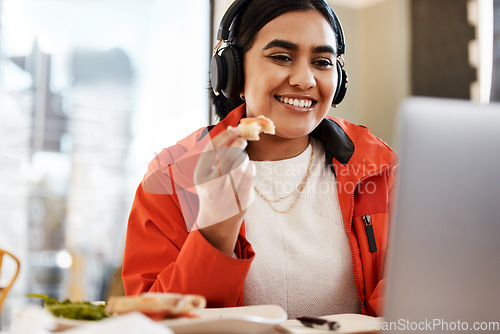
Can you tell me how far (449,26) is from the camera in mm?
2793

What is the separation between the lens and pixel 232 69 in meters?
1.30

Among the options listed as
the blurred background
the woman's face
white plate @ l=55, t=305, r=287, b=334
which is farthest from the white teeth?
the blurred background

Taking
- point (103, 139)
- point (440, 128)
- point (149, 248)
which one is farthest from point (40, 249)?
point (440, 128)

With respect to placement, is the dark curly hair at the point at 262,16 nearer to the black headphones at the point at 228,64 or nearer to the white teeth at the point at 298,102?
the black headphones at the point at 228,64

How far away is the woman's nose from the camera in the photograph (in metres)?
1.25

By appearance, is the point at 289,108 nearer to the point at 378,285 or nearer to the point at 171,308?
the point at 378,285

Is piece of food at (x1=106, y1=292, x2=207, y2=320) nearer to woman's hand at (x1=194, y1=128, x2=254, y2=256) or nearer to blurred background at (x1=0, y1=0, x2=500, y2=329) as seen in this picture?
woman's hand at (x1=194, y1=128, x2=254, y2=256)

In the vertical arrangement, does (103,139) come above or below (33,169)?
above

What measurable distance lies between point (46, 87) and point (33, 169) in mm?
524

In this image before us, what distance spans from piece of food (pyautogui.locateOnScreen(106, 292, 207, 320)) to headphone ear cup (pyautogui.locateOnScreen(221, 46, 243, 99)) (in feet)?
2.57

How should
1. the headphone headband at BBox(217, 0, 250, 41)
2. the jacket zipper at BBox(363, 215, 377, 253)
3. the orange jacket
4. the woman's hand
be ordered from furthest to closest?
the headphone headband at BBox(217, 0, 250, 41) → the jacket zipper at BBox(363, 215, 377, 253) → the orange jacket → the woman's hand

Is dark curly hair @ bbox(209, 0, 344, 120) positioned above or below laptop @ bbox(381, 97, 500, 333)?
above

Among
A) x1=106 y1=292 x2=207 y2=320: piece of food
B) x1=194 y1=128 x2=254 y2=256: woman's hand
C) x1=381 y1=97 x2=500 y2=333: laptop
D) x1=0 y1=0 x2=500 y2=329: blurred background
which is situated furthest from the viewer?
x1=0 y1=0 x2=500 y2=329: blurred background

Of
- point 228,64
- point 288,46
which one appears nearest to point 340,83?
point 288,46
